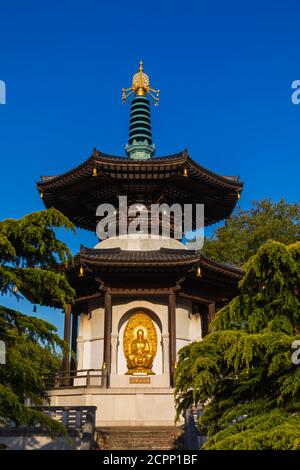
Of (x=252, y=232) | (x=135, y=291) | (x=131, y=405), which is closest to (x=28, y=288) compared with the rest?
(x=131, y=405)

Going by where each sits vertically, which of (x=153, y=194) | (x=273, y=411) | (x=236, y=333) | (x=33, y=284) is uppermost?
(x=153, y=194)

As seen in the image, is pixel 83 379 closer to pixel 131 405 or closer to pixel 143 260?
pixel 131 405

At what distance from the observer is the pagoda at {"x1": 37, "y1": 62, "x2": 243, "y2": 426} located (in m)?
17.0

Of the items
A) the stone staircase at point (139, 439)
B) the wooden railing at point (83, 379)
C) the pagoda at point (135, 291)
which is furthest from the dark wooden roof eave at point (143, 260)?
the stone staircase at point (139, 439)

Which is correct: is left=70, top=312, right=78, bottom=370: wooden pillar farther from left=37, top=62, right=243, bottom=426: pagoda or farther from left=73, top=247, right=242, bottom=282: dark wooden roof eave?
left=73, top=247, right=242, bottom=282: dark wooden roof eave

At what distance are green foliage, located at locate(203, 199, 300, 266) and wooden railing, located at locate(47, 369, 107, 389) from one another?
13085 millimetres

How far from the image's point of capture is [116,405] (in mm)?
16391

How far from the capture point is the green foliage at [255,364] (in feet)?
23.5

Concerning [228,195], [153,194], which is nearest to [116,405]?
[153,194]

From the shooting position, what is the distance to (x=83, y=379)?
1938cm
